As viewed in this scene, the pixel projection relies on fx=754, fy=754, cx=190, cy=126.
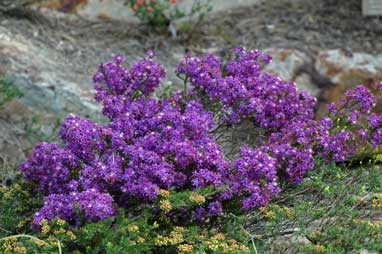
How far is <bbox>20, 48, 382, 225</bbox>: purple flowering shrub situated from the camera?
3512 millimetres

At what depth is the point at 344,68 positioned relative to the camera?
253 inches

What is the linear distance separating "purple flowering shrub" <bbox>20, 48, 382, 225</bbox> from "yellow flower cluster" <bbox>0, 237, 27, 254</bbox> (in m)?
0.15

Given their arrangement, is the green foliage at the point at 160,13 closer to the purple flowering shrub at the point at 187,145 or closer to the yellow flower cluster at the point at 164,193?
the purple flowering shrub at the point at 187,145

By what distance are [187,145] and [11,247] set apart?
925 millimetres

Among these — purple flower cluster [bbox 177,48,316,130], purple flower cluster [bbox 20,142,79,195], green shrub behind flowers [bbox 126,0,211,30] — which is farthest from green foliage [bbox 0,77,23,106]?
green shrub behind flowers [bbox 126,0,211,30]

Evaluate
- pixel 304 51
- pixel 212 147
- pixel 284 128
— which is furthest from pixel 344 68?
pixel 212 147

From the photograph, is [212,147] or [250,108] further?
[250,108]

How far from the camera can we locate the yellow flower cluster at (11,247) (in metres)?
3.23

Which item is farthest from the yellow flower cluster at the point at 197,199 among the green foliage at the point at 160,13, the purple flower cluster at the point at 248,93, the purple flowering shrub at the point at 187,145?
the green foliage at the point at 160,13

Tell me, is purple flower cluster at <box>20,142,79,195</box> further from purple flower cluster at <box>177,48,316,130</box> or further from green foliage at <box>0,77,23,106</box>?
green foliage at <box>0,77,23,106</box>

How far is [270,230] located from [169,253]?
50cm

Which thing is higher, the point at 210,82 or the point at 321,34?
the point at 210,82

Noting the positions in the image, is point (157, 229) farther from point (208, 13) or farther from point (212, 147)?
point (208, 13)

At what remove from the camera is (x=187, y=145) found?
356 centimetres
